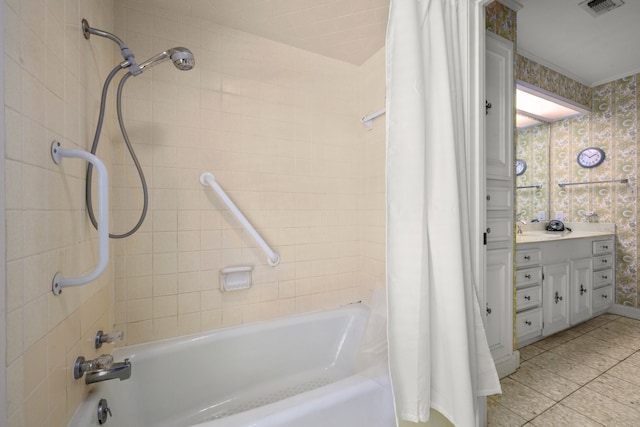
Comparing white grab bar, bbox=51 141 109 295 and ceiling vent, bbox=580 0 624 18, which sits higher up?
ceiling vent, bbox=580 0 624 18

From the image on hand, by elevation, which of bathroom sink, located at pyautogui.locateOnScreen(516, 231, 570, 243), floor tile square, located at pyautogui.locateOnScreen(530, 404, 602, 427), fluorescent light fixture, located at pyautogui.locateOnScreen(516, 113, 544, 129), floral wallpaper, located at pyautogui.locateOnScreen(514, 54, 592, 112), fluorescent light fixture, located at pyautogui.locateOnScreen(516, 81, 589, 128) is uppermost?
floral wallpaper, located at pyautogui.locateOnScreen(514, 54, 592, 112)

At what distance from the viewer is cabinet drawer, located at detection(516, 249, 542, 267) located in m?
1.75

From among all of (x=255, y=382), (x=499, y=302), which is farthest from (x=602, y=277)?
(x=255, y=382)

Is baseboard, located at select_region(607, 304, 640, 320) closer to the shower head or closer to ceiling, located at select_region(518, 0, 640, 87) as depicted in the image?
ceiling, located at select_region(518, 0, 640, 87)

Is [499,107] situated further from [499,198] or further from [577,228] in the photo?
[577,228]

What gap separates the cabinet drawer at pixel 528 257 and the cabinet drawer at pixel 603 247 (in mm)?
1038

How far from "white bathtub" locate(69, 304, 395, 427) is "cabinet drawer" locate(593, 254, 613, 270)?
93.6 inches

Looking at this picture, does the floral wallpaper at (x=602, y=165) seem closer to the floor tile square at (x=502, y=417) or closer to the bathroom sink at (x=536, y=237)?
the bathroom sink at (x=536, y=237)

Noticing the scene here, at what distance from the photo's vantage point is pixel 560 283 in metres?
2.03

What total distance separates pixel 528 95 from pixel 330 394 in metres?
2.96

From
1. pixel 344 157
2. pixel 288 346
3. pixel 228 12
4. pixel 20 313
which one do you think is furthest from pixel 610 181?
pixel 20 313

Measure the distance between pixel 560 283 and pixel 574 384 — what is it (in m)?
0.80

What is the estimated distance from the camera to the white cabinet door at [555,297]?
1.93m

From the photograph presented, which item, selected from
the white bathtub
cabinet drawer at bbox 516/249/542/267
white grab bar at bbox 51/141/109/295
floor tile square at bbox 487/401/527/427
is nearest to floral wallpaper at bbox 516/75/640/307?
cabinet drawer at bbox 516/249/542/267
